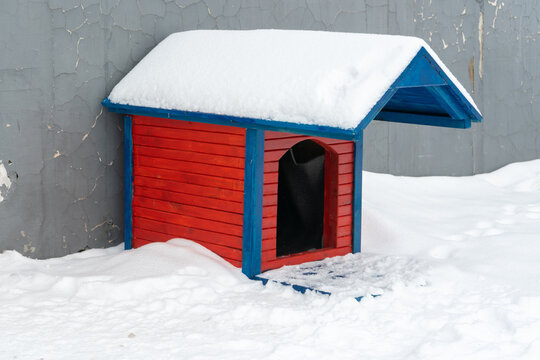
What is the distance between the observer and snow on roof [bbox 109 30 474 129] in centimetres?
435

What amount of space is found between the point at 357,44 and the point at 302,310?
1.46 m

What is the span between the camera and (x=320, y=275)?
15.8 feet

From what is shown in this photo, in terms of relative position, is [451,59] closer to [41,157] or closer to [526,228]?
[526,228]

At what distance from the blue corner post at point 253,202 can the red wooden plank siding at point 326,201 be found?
7cm

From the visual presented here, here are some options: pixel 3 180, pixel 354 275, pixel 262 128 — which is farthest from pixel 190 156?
pixel 354 275

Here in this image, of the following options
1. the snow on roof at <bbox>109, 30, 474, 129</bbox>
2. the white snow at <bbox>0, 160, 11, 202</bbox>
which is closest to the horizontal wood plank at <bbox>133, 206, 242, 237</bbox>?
the snow on roof at <bbox>109, 30, 474, 129</bbox>

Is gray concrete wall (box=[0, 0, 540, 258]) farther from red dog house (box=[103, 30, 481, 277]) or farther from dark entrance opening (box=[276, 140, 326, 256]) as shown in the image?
dark entrance opening (box=[276, 140, 326, 256])

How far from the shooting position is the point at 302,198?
5504mm

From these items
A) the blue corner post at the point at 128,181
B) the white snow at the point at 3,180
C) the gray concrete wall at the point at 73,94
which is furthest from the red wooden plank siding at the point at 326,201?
the white snow at the point at 3,180

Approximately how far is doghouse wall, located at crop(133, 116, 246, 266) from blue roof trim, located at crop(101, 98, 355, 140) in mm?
109

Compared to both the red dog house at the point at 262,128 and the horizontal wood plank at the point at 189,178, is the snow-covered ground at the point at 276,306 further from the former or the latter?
the horizontal wood plank at the point at 189,178

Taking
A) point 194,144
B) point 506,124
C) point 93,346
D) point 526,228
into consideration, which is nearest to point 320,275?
point 194,144

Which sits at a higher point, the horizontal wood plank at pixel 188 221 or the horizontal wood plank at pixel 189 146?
the horizontal wood plank at pixel 189 146

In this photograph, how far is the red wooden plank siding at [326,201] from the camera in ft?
15.8
